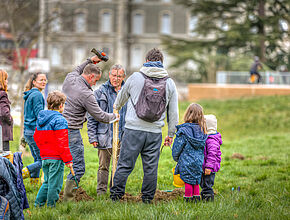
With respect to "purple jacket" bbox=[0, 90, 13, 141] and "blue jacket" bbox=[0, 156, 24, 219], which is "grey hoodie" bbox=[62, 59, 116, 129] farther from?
"blue jacket" bbox=[0, 156, 24, 219]

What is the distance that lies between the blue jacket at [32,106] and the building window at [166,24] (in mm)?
54209

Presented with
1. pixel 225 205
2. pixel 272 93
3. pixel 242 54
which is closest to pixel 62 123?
pixel 225 205

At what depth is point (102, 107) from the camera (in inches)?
245

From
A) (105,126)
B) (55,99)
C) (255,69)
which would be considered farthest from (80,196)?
(255,69)

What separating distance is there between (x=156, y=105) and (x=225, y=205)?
1.48 metres

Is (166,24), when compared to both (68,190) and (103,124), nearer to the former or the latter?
(103,124)

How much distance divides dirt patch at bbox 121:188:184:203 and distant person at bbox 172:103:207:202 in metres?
0.62

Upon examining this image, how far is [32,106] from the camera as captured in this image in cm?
650

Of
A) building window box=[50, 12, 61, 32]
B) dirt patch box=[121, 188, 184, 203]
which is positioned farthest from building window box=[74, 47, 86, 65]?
dirt patch box=[121, 188, 184, 203]

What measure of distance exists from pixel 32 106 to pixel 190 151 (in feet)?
8.36

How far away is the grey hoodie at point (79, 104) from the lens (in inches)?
223

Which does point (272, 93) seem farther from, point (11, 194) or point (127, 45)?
point (127, 45)

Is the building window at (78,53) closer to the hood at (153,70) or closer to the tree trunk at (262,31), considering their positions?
the tree trunk at (262,31)

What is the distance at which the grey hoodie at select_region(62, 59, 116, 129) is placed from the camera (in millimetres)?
5672
